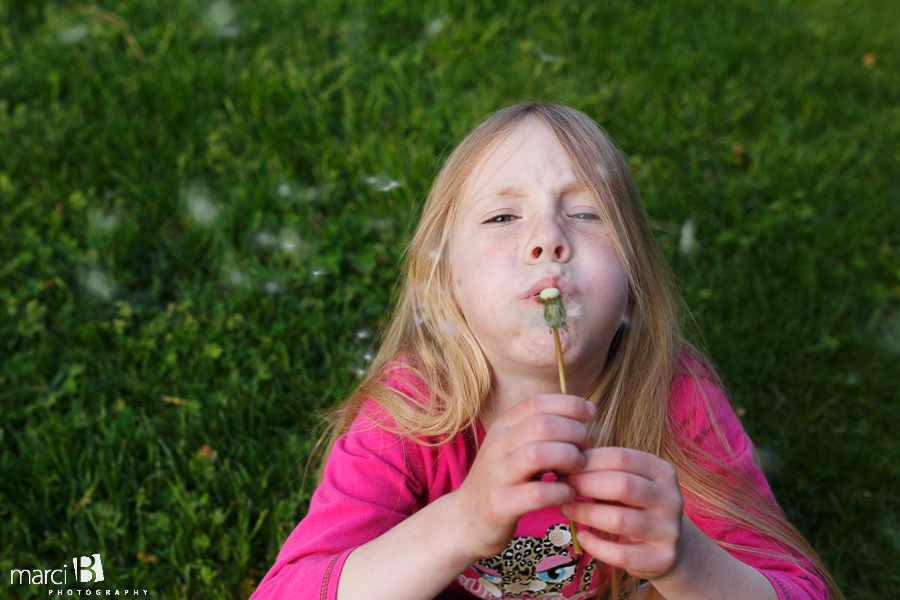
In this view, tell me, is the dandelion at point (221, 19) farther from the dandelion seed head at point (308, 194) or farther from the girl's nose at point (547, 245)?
the girl's nose at point (547, 245)

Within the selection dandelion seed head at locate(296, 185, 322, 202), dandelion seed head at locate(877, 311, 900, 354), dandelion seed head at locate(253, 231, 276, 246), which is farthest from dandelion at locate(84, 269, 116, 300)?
dandelion seed head at locate(877, 311, 900, 354)

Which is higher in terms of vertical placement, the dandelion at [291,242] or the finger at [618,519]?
the dandelion at [291,242]

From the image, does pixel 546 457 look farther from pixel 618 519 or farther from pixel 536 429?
pixel 618 519

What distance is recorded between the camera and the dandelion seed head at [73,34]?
343 centimetres

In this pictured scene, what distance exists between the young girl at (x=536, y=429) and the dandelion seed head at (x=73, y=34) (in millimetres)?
2535

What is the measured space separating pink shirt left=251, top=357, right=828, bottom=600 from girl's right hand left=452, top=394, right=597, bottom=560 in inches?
14.0

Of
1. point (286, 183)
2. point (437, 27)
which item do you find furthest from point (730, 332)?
point (437, 27)

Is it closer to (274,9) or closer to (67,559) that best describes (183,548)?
(67,559)

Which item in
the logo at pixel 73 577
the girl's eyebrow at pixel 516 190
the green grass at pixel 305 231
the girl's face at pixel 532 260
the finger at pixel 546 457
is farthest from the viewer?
the green grass at pixel 305 231

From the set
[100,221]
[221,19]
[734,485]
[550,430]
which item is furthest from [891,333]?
[221,19]

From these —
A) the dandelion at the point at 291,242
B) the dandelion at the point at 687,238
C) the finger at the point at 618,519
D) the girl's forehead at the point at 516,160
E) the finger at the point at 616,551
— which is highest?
the dandelion at the point at 291,242

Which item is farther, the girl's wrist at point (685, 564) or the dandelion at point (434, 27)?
the dandelion at point (434, 27)

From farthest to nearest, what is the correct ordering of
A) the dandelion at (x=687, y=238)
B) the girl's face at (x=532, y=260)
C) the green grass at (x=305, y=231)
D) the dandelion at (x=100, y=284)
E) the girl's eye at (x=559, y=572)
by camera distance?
the dandelion at (x=687, y=238)
the dandelion at (x=100, y=284)
the green grass at (x=305, y=231)
the girl's eye at (x=559, y=572)
the girl's face at (x=532, y=260)

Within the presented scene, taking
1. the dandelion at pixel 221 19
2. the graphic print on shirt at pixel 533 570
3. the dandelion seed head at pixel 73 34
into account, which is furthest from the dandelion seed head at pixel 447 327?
the dandelion seed head at pixel 73 34
